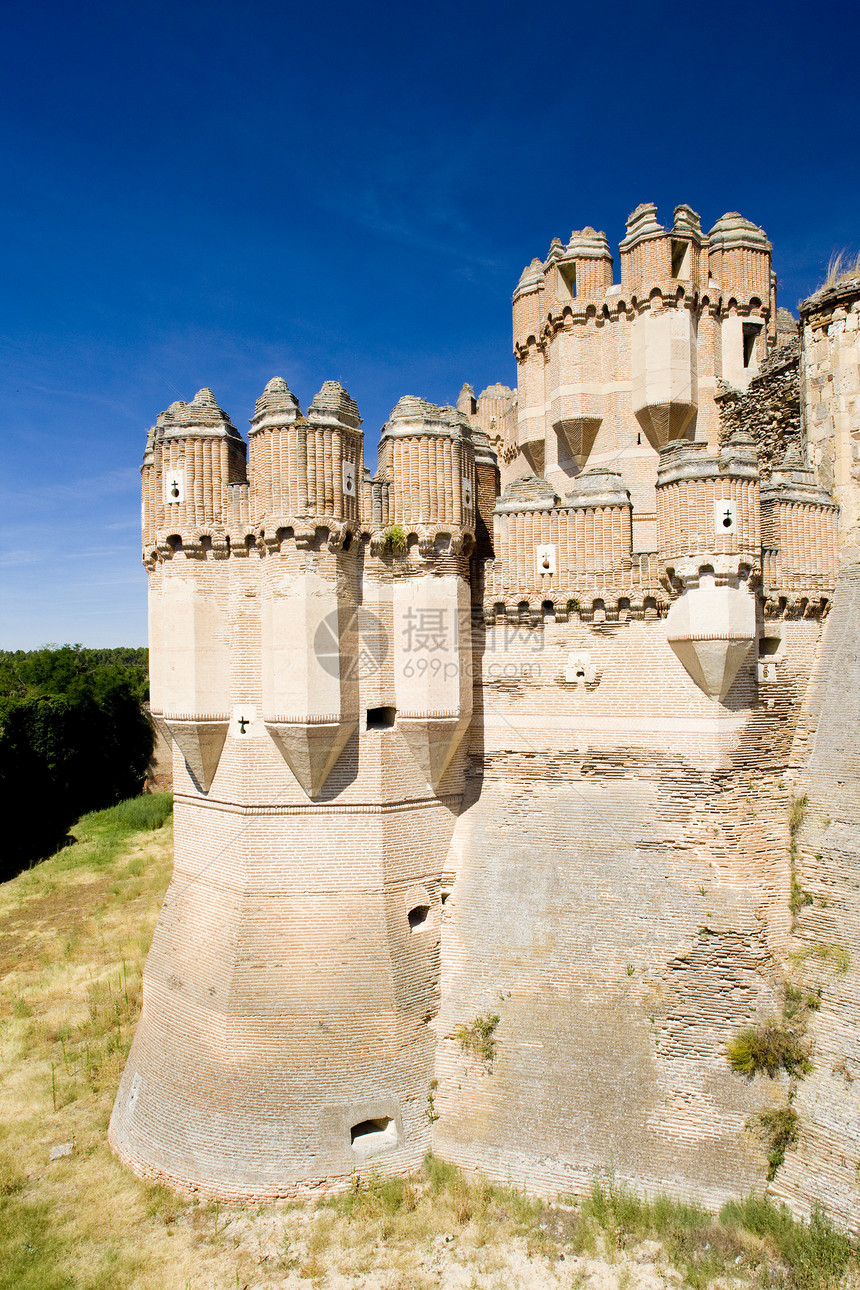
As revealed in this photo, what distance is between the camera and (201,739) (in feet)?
40.6

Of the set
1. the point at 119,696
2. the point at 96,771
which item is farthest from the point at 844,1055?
the point at 119,696

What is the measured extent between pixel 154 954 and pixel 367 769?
18.0 ft

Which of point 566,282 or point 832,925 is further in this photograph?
point 566,282

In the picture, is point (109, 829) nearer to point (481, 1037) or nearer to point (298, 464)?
point (481, 1037)

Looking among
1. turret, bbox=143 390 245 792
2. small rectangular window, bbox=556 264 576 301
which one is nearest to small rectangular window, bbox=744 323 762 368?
small rectangular window, bbox=556 264 576 301

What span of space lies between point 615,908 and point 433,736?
412 cm

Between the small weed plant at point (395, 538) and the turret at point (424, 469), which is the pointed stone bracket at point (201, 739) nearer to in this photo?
the small weed plant at point (395, 538)

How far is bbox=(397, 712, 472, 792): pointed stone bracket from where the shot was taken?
12305mm

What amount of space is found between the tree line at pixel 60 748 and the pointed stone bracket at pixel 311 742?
843 inches

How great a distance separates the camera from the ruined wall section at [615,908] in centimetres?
1040

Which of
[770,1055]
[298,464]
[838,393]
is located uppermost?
[838,393]

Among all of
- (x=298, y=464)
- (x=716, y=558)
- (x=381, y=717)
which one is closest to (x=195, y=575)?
(x=298, y=464)

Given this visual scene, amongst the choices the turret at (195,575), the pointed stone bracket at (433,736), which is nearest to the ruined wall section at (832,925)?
the pointed stone bracket at (433,736)

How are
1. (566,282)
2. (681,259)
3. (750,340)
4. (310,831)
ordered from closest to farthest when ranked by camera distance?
(310,831) < (681,259) < (750,340) < (566,282)
